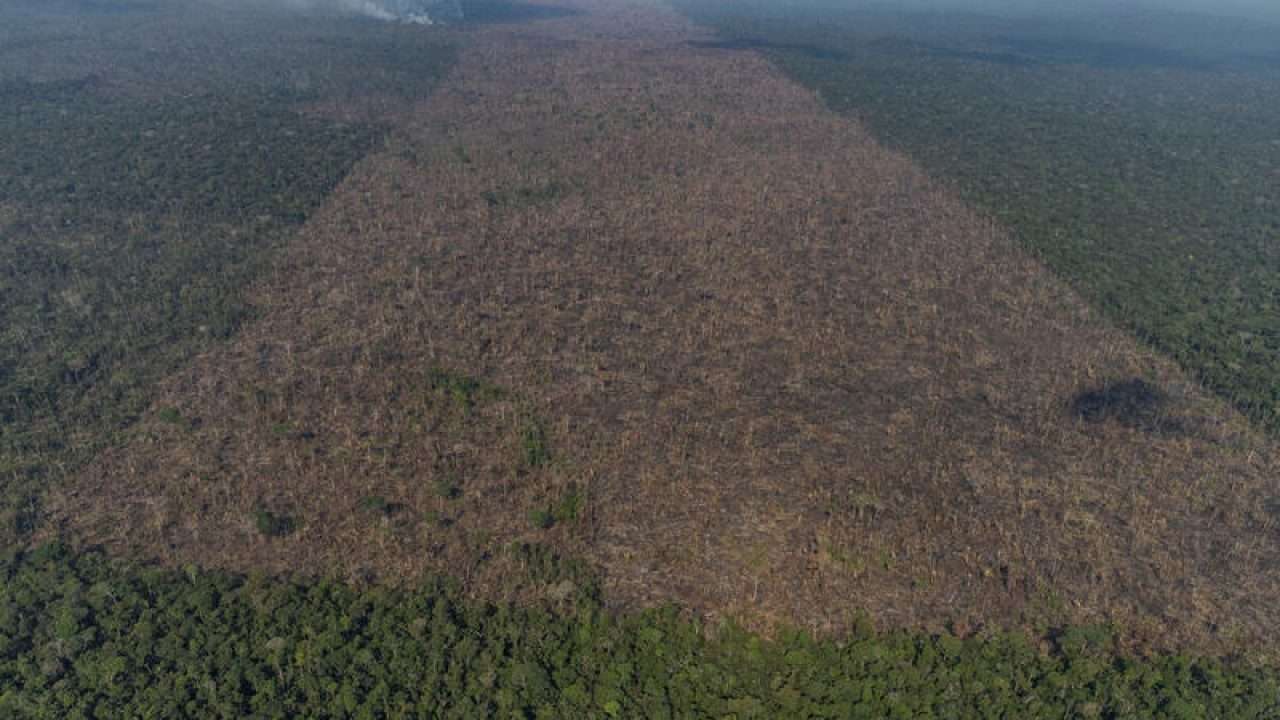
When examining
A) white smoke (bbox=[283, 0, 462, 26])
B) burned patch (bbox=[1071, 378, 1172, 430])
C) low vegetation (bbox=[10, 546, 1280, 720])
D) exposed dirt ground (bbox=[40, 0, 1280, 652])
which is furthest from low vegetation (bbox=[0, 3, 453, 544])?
burned patch (bbox=[1071, 378, 1172, 430])

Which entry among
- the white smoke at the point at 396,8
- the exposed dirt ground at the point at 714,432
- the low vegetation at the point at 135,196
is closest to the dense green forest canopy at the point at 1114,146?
the exposed dirt ground at the point at 714,432

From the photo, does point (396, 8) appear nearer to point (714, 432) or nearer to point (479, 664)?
point (714, 432)

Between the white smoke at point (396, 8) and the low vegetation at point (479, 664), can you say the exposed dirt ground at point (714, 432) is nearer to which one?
the low vegetation at point (479, 664)

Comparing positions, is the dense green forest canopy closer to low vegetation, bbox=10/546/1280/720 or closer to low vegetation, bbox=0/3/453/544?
low vegetation, bbox=10/546/1280/720

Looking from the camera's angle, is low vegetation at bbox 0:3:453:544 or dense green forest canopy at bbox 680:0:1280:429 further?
dense green forest canopy at bbox 680:0:1280:429

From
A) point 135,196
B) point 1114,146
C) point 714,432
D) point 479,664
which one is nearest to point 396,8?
point 135,196

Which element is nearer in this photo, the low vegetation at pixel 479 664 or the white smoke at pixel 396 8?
the low vegetation at pixel 479 664

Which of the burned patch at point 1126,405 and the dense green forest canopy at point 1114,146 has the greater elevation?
the dense green forest canopy at point 1114,146

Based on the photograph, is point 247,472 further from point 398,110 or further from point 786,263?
point 398,110

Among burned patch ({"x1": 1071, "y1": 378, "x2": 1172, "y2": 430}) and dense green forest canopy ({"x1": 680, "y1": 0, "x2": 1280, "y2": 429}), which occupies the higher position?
dense green forest canopy ({"x1": 680, "y1": 0, "x2": 1280, "y2": 429})
